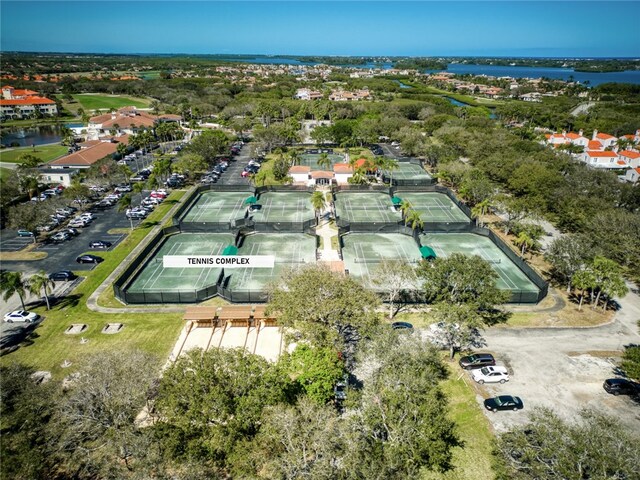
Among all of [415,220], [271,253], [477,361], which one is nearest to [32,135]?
[271,253]

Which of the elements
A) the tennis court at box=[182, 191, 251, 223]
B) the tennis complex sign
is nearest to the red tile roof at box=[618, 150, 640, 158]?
the tennis court at box=[182, 191, 251, 223]

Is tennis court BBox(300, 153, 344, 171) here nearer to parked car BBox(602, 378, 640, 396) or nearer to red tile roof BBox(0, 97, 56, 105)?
parked car BBox(602, 378, 640, 396)

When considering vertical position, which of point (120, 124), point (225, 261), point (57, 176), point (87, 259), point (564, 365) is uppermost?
point (120, 124)

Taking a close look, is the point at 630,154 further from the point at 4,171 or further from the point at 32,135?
the point at 32,135

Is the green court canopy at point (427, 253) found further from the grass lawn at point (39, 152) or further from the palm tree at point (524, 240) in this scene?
the grass lawn at point (39, 152)

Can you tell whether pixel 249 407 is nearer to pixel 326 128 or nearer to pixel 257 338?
pixel 257 338

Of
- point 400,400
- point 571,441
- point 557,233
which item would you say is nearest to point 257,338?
point 400,400
